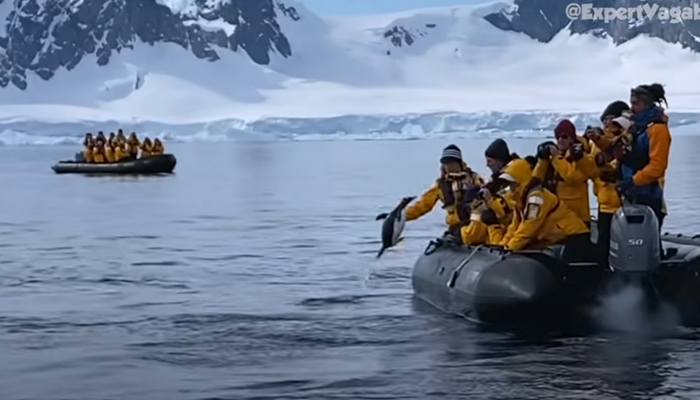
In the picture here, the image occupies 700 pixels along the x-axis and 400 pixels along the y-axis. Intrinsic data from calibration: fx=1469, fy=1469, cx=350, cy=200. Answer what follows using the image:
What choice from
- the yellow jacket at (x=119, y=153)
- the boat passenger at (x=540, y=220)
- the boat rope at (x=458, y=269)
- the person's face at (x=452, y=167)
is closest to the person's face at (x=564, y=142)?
the boat passenger at (x=540, y=220)

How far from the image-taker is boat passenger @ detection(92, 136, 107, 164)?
46469 mm

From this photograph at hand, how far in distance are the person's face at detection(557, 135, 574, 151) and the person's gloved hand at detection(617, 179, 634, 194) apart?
53cm

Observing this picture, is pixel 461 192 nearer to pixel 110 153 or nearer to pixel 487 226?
pixel 487 226

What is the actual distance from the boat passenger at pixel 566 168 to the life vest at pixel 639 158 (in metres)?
0.35

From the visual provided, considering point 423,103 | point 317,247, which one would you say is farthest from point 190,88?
point 317,247

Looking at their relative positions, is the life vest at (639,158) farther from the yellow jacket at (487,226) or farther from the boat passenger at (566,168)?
the yellow jacket at (487,226)

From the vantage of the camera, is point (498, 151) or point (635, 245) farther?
point (498, 151)

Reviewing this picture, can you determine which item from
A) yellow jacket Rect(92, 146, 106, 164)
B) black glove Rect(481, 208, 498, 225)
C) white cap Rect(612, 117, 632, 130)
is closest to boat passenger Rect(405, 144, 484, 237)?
black glove Rect(481, 208, 498, 225)

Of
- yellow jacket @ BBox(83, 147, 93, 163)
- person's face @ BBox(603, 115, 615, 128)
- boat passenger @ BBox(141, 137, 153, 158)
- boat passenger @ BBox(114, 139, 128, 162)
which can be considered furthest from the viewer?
yellow jacket @ BBox(83, 147, 93, 163)

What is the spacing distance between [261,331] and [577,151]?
10.1 ft

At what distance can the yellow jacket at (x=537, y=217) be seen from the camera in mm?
11758

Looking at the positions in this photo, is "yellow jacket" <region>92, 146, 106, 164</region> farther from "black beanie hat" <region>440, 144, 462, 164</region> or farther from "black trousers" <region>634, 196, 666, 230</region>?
"black trousers" <region>634, 196, 666, 230</region>

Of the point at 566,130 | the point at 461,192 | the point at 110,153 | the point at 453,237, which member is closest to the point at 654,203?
the point at 566,130

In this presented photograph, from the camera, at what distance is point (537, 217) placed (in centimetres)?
1179
